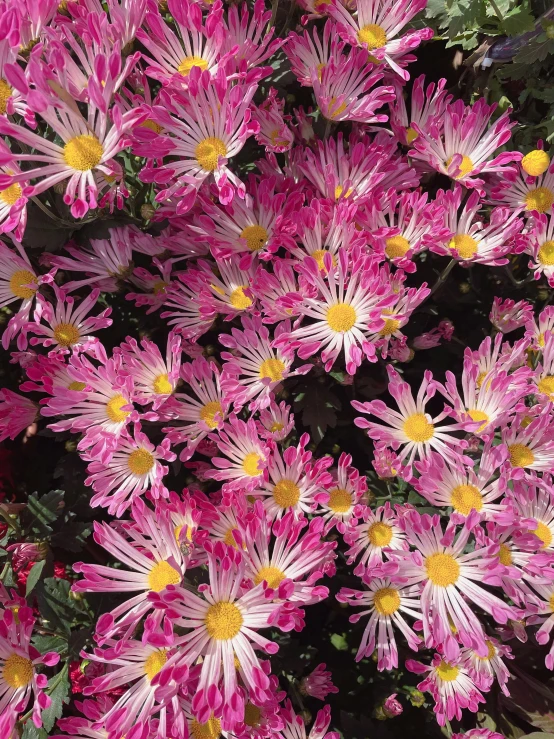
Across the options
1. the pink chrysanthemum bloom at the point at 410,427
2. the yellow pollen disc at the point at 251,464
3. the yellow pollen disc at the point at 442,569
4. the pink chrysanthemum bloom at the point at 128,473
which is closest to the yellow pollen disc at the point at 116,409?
the pink chrysanthemum bloom at the point at 128,473

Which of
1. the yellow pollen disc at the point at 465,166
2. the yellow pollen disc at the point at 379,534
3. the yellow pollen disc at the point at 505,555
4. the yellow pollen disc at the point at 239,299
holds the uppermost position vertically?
the yellow pollen disc at the point at 465,166

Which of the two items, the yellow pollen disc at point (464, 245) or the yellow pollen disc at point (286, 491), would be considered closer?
the yellow pollen disc at point (286, 491)

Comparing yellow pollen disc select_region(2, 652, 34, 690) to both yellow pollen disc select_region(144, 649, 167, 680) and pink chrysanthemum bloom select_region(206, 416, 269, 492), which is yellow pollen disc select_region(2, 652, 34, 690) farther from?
pink chrysanthemum bloom select_region(206, 416, 269, 492)

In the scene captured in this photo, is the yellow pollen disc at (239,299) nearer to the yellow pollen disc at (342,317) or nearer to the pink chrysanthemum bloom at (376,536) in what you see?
the yellow pollen disc at (342,317)

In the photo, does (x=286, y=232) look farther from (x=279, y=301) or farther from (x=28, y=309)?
(x=28, y=309)

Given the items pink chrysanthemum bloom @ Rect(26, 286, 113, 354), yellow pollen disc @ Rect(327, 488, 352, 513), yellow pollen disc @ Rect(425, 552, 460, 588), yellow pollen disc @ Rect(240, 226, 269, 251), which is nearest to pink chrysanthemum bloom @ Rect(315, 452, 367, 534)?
yellow pollen disc @ Rect(327, 488, 352, 513)

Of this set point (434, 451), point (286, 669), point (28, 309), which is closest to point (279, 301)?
point (434, 451)
